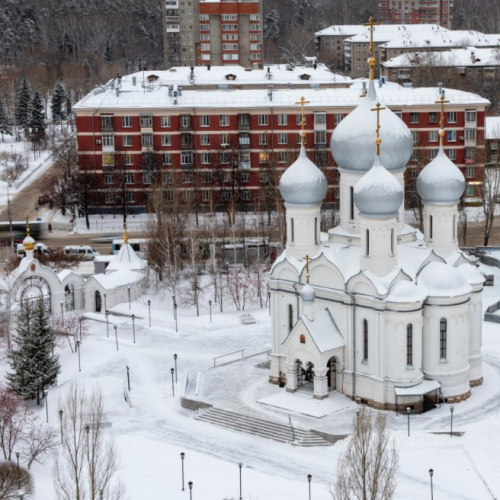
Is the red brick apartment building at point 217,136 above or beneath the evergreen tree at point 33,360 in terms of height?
above

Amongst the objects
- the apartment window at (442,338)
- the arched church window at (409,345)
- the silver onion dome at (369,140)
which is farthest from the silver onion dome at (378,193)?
the apartment window at (442,338)

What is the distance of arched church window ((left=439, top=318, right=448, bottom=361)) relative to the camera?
42.2 m

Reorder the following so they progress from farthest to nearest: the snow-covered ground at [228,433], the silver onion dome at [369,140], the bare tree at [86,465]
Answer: the silver onion dome at [369,140]
the snow-covered ground at [228,433]
the bare tree at [86,465]

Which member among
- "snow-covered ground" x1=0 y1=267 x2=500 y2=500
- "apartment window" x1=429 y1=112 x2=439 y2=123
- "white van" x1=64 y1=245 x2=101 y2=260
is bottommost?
"snow-covered ground" x1=0 y1=267 x2=500 y2=500

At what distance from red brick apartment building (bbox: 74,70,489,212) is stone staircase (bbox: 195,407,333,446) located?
33.9 meters

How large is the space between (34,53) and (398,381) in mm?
108783

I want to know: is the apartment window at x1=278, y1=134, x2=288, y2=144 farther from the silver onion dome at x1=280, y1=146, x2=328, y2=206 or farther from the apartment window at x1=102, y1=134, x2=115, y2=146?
the silver onion dome at x1=280, y1=146, x2=328, y2=206

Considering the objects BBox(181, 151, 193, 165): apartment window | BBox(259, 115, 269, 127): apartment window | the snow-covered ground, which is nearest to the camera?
the snow-covered ground

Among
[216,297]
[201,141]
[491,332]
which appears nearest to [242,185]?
[201,141]

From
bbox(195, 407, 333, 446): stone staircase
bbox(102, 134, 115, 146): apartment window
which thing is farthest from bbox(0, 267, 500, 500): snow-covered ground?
bbox(102, 134, 115, 146): apartment window

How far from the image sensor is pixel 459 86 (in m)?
116

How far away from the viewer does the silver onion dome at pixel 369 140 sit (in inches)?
1687

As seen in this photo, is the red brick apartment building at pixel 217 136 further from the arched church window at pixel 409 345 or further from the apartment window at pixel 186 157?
the arched church window at pixel 409 345

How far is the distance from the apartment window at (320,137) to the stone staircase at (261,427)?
3629cm
